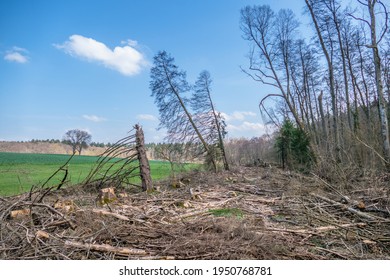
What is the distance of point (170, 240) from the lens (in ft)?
9.36

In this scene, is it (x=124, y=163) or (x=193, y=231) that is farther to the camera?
(x=124, y=163)

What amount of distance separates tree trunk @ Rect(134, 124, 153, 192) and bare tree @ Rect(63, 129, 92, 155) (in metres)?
1.06

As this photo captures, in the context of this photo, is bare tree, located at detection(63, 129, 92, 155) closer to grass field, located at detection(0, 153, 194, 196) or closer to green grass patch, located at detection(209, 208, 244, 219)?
grass field, located at detection(0, 153, 194, 196)

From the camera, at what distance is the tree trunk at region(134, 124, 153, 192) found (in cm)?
600

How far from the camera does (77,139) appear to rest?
5.29m

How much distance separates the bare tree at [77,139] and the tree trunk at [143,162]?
1.06 metres

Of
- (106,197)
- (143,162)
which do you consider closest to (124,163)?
(143,162)

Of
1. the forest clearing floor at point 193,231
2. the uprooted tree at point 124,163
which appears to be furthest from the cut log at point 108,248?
the uprooted tree at point 124,163

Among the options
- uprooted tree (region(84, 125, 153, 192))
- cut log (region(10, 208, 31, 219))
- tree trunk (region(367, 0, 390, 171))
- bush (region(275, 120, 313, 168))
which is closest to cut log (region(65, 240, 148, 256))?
cut log (region(10, 208, 31, 219))

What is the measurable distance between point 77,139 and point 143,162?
1.44 m

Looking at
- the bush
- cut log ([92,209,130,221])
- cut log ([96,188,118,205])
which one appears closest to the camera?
cut log ([92,209,130,221])

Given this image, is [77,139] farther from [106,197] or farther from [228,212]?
[228,212]
